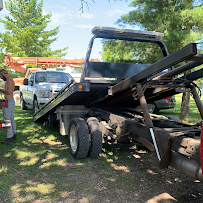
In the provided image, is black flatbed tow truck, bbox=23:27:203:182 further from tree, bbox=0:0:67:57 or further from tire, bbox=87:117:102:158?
tree, bbox=0:0:67:57

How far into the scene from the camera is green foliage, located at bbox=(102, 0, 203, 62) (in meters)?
9.09

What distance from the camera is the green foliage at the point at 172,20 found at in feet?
29.8

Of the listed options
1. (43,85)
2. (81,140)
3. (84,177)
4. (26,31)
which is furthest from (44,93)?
(26,31)

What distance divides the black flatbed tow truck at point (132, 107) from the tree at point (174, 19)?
14.8 ft

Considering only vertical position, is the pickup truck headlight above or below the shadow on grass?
above

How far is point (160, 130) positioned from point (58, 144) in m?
3.60

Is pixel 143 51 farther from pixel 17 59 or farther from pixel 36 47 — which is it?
pixel 36 47

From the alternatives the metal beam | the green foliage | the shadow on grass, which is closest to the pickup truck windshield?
the green foliage

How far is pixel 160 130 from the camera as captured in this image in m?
3.28

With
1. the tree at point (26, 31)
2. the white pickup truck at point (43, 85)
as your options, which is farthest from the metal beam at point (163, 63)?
the tree at point (26, 31)

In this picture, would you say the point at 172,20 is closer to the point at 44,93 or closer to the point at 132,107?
the point at 132,107

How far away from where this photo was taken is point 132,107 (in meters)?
6.23

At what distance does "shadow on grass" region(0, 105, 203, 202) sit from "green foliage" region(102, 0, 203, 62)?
18.5 ft

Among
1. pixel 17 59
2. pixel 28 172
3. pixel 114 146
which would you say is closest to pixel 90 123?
pixel 114 146
